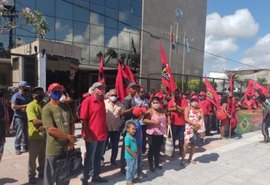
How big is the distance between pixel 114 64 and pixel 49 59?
46.3 feet

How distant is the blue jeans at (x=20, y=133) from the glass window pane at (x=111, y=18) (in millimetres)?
19654

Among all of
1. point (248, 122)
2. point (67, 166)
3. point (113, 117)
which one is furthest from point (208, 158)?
point (248, 122)

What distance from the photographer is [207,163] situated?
24.3 feet

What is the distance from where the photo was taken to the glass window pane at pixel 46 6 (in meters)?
21.0

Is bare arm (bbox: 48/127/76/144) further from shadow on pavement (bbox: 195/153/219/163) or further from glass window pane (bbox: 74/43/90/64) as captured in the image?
glass window pane (bbox: 74/43/90/64)

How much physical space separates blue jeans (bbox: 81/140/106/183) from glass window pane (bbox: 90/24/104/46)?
20195mm

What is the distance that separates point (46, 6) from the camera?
21.5 m

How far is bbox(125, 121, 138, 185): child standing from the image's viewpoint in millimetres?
5500

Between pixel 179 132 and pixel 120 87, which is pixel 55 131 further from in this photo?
pixel 179 132

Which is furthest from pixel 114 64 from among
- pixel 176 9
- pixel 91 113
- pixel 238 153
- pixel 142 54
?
pixel 91 113

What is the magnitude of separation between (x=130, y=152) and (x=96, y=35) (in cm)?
2093

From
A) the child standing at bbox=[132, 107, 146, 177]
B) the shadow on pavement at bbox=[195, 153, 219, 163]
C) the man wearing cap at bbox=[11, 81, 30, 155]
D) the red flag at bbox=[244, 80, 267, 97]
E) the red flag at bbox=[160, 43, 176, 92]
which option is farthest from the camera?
the red flag at bbox=[244, 80, 267, 97]

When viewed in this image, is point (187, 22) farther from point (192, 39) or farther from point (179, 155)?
point (179, 155)

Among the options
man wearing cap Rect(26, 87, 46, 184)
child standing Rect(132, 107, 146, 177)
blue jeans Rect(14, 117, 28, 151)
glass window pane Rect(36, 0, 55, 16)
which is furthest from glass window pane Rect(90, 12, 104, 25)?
man wearing cap Rect(26, 87, 46, 184)
